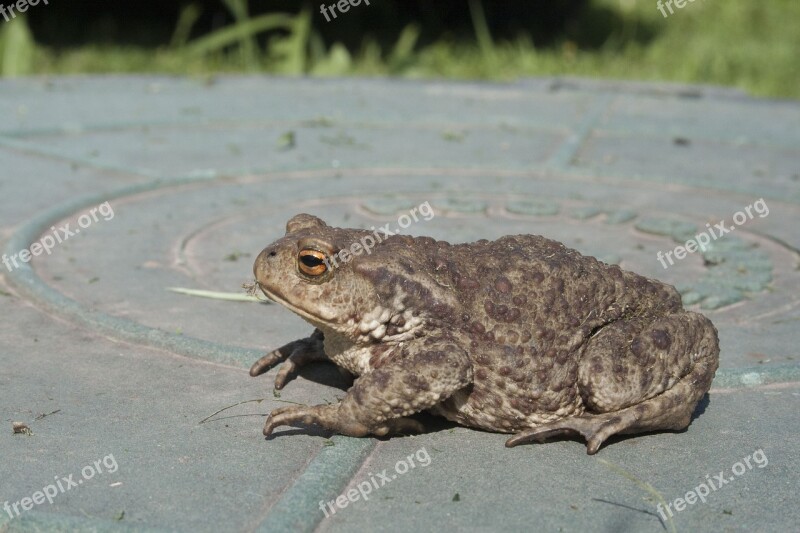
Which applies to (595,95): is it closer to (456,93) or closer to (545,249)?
(456,93)

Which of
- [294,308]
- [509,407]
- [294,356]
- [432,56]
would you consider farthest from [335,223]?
[432,56]

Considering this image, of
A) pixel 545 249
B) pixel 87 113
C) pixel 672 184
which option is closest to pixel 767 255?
pixel 672 184

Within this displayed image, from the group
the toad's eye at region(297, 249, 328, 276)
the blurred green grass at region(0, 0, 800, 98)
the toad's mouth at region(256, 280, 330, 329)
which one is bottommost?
the blurred green grass at region(0, 0, 800, 98)

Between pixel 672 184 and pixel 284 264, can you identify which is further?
pixel 672 184

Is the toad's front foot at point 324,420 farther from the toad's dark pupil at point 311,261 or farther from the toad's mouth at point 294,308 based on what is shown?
the toad's dark pupil at point 311,261

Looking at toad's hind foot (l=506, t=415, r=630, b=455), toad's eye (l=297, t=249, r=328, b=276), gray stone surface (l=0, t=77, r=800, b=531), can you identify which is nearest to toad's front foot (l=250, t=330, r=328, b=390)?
gray stone surface (l=0, t=77, r=800, b=531)

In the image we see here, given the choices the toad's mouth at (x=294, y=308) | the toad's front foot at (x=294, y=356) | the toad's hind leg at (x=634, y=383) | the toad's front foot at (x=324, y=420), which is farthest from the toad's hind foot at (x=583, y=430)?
the toad's front foot at (x=294, y=356)

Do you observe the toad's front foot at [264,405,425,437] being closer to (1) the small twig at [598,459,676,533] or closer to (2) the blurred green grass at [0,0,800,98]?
(1) the small twig at [598,459,676,533]

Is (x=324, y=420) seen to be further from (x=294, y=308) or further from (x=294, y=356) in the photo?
(x=294, y=356)
